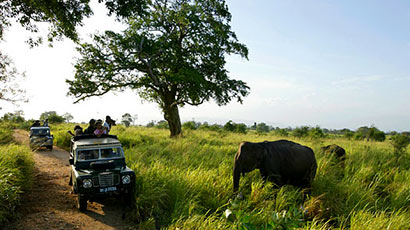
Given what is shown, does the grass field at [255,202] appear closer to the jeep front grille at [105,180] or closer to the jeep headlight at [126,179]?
the jeep headlight at [126,179]

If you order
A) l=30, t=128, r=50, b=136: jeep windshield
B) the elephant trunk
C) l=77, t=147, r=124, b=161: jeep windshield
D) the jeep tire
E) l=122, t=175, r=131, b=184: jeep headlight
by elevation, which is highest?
l=30, t=128, r=50, b=136: jeep windshield

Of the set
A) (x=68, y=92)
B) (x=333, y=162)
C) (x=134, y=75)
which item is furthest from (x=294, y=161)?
(x=68, y=92)

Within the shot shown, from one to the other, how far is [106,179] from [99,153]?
1.01m

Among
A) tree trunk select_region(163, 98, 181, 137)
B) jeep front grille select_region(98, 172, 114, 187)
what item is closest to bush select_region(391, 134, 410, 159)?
jeep front grille select_region(98, 172, 114, 187)

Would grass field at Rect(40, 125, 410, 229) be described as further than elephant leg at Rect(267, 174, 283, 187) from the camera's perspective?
No

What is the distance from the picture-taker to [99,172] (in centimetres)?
553

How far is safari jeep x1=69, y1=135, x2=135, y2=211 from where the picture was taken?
5379 mm

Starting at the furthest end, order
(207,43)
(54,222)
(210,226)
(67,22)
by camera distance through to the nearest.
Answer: (207,43) → (67,22) → (54,222) → (210,226)

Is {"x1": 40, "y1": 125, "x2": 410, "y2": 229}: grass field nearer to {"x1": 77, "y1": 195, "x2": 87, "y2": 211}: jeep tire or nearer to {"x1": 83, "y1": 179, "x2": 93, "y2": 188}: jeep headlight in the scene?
{"x1": 83, "y1": 179, "x2": 93, "y2": 188}: jeep headlight

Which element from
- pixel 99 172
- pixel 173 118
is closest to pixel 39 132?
pixel 173 118

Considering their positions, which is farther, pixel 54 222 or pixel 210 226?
pixel 54 222

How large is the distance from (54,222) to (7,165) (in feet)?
9.85

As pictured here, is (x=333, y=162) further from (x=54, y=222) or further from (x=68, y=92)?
(x=68, y=92)

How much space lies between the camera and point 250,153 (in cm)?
640
